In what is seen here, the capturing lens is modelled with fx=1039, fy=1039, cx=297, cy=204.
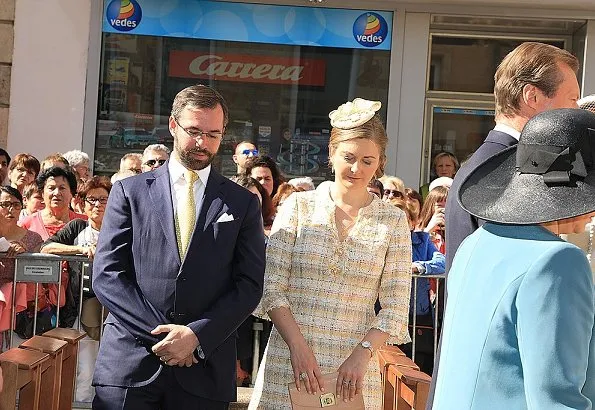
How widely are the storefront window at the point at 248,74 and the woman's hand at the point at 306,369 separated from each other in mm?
7751

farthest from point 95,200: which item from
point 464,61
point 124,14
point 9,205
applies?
point 464,61

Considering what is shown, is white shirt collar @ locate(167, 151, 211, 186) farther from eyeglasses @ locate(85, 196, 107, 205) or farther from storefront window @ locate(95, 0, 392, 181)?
storefront window @ locate(95, 0, 392, 181)

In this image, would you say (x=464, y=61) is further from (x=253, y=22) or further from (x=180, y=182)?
(x=180, y=182)

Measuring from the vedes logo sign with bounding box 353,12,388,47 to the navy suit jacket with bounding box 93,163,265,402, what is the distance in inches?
306

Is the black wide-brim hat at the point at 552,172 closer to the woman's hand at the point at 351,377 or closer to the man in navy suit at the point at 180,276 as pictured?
the woman's hand at the point at 351,377

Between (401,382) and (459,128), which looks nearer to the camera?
(401,382)

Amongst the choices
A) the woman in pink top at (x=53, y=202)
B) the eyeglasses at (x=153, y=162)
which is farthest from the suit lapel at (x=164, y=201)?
the eyeglasses at (x=153, y=162)

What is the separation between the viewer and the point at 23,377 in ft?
15.5

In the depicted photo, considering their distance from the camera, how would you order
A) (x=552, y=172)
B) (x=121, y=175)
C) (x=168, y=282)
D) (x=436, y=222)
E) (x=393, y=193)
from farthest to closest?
1. (x=393, y=193)
2. (x=121, y=175)
3. (x=436, y=222)
4. (x=168, y=282)
5. (x=552, y=172)

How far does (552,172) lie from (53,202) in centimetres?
601

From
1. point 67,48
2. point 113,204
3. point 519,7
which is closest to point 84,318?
point 113,204

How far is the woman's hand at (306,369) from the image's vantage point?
4.42 m

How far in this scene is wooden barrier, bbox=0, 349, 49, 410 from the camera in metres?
4.56

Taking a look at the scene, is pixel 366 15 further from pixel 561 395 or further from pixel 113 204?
pixel 561 395
